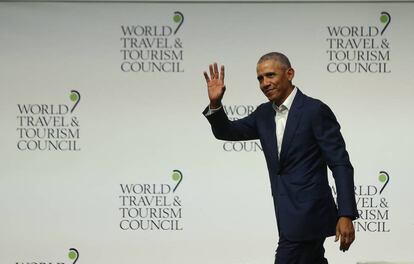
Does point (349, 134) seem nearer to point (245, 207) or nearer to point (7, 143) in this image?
point (245, 207)

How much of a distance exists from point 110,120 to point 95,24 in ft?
2.24

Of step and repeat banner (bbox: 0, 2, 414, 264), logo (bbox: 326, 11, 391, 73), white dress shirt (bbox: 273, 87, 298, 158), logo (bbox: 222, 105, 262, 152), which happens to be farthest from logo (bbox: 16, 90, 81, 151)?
white dress shirt (bbox: 273, 87, 298, 158)

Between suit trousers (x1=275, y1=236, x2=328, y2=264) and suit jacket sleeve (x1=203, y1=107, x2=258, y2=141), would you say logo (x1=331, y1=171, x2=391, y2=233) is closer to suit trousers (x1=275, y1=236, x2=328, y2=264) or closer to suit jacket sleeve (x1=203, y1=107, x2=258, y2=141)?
suit jacket sleeve (x1=203, y1=107, x2=258, y2=141)

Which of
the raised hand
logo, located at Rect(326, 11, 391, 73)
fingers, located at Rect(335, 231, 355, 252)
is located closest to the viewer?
fingers, located at Rect(335, 231, 355, 252)

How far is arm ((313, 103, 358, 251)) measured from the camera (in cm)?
278

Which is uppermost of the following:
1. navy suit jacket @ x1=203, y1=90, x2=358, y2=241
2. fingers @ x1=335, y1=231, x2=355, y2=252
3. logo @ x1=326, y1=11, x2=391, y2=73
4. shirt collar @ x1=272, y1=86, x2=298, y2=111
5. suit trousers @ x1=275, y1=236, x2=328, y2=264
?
logo @ x1=326, y1=11, x2=391, y2=73

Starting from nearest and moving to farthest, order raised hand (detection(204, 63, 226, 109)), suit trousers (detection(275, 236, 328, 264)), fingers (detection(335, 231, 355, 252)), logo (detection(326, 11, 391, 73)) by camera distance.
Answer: fingers (detection(335, 231, 355, 252)), suit trousers (detection(275, 236, 328, 264)), raised hand (detection(204, 63, 226, 109)), logo (detection(326, 11, 391, 73))

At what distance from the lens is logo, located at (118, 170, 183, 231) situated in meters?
4.82

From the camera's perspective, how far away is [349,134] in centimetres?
478

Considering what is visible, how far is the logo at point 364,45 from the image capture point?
188 inches

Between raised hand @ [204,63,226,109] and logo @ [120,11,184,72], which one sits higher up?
logo @ [120,11,184,72]

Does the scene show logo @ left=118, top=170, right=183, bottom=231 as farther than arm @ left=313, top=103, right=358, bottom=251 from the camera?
Yes

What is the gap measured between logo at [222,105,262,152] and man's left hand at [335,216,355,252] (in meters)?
2.04

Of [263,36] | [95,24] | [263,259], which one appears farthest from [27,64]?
[263,259]
